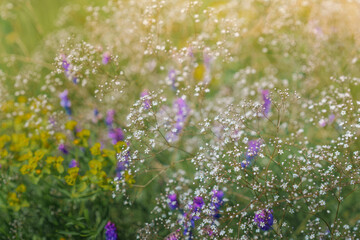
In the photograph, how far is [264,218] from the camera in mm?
1849

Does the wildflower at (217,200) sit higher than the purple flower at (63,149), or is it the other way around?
the purple flower at (63,149)

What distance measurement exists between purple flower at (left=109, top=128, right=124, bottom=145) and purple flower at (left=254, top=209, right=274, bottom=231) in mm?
1303

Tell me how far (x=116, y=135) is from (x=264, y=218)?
4.64ft

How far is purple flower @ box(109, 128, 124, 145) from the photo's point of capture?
8.75ft

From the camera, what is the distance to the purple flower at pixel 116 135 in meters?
2.67

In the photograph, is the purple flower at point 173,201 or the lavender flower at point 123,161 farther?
the purple flower at point 173,201

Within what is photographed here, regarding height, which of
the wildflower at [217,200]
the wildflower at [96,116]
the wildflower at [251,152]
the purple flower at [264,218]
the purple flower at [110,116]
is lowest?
the purple flower at [264,218]

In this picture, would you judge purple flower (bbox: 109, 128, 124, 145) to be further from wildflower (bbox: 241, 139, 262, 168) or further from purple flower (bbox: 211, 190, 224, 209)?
wildflower (bbox: 241, 139, 262, 168)

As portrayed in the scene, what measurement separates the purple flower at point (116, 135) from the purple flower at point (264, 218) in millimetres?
1303

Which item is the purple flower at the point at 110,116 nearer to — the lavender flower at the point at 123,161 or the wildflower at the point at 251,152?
the lavender flower at the point at 123,161

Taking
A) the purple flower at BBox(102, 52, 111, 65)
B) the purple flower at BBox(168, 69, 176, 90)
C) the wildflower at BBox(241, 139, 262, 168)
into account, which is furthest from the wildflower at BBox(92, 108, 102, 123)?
the wildflower at BBox(241, 139, 262, 168)

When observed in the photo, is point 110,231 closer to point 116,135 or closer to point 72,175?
point 72,175

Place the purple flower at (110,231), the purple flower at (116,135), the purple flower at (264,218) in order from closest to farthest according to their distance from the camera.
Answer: the purple flower at (264,218) → the purple flower at (110,231) → the purple flower at (116,135)

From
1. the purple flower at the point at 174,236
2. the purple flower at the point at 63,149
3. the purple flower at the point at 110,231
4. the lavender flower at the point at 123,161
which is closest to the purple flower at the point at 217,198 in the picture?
the purple flower at the point at 174,236
